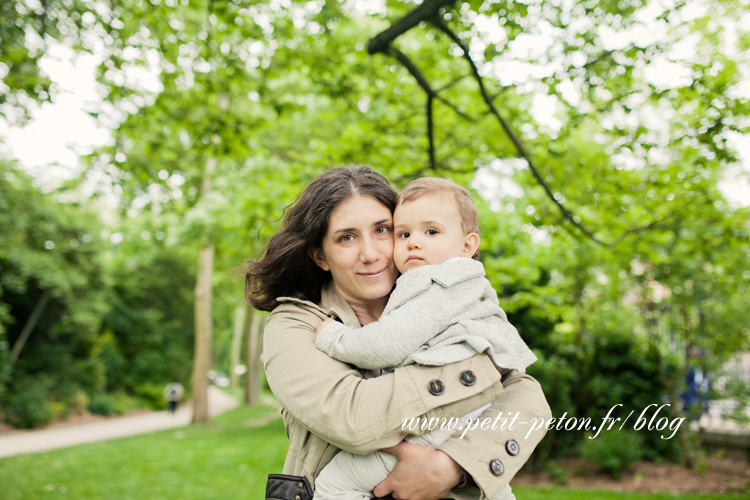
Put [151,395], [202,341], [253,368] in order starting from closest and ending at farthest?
[202,341] → [151,395] → [253,368]

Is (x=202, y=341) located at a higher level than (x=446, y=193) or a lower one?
lower

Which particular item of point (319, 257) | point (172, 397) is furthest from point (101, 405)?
point (319, 257)

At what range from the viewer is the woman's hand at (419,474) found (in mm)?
1574

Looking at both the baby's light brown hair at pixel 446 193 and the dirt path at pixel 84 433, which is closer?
the baby's light brown hair at pixel 446 193

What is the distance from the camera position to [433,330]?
171 centimetres

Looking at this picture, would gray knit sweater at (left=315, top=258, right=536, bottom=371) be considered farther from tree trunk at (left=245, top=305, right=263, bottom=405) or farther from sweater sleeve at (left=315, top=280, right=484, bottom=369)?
tree trunk at (left=245, top=305, right=263, bottom=405)

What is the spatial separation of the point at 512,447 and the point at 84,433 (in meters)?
18.7

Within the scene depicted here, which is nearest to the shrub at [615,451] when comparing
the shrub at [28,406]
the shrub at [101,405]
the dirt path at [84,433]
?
the dirt path at [84,433]

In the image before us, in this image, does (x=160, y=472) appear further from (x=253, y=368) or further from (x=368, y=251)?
(x=253, y=368)

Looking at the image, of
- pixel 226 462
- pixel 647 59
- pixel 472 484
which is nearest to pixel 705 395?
pixel 647 59

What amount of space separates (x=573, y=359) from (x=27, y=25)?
976 centimetres

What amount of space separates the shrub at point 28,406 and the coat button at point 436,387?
63.9 feet

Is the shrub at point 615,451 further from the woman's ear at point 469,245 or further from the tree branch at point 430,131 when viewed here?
the woman's ear at point 469,245

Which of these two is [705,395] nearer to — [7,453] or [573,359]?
[573,359]
